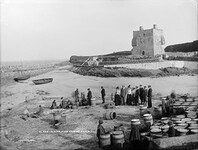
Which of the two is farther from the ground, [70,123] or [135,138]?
[135,138]

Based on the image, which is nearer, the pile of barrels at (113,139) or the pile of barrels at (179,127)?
the pile of barrels at (179,127)

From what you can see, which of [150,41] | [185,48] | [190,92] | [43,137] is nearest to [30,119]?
[43,137]

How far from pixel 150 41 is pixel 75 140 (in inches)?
992

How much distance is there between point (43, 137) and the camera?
8906 mm

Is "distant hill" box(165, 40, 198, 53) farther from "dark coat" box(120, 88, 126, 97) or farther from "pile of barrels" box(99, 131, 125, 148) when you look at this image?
"pile of barrels" box(99, 131, 125, 148)

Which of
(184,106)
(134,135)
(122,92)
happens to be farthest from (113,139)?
(122,92)

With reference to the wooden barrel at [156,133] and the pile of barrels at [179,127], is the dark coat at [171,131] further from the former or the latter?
the wooden barrel at [156,133]

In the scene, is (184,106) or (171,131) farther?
(184,106)

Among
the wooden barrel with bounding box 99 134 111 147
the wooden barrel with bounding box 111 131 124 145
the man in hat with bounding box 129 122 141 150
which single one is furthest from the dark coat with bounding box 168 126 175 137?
the wooden barrel with bounding box 99 134 111 147

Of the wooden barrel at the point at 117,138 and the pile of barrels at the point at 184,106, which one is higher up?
the pile of barrels at the point at 184,106

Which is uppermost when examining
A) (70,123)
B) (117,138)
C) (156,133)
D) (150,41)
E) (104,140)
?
(150,41)

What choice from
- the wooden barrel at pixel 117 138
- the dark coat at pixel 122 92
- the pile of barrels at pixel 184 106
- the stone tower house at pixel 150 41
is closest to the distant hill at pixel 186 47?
the stone tower house at pixel 150 41

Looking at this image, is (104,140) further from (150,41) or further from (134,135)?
(150,41)

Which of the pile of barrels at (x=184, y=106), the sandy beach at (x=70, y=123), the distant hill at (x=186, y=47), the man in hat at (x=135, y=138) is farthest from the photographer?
the distant hill at (x=186, y=47)
